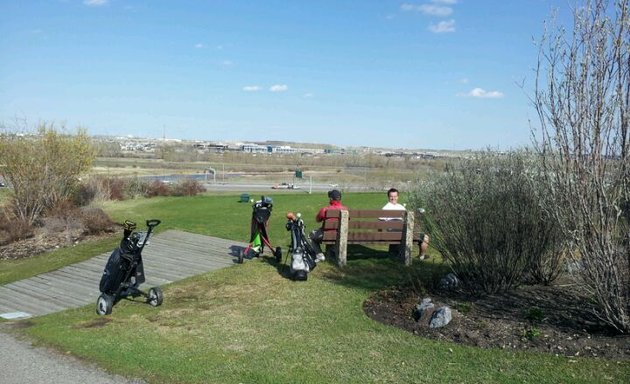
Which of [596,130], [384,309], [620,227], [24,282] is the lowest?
[24,282]

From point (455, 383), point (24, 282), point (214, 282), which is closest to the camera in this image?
point (455, 383)

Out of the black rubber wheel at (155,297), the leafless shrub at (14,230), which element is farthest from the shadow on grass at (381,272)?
the leafless shrub at (14,230)

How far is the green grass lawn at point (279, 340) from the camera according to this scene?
504 centimetres

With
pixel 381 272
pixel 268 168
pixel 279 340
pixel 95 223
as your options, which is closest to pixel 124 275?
pixel 279 340

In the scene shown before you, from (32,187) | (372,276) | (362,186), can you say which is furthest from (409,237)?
(362,186)

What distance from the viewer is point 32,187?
1767 centimetres

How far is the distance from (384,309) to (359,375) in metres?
2.23

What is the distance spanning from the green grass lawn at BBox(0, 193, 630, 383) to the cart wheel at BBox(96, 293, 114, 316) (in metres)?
0.12

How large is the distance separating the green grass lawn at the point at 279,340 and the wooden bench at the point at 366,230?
442 millimetres

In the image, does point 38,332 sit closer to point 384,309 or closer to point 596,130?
point 384,309

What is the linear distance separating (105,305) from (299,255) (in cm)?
307

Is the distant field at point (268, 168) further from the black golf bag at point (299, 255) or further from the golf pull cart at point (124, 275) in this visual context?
the golf pull cart at point (124, 275)

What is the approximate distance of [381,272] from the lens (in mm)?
9539

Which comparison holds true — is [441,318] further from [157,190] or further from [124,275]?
[157,190]
